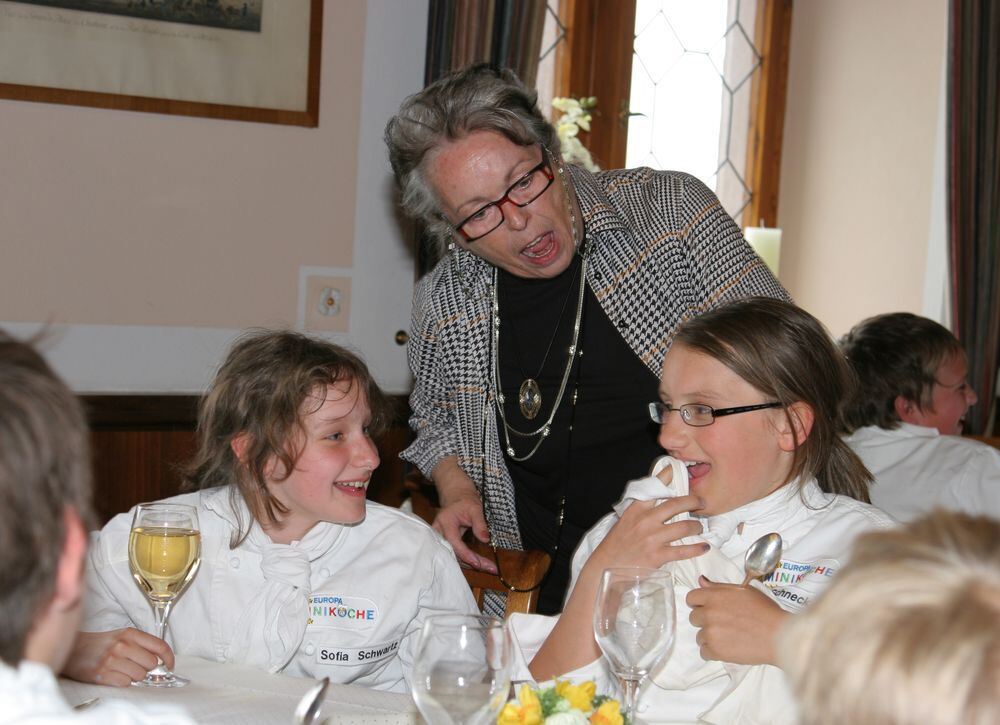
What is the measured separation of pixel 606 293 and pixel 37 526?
1.65 m

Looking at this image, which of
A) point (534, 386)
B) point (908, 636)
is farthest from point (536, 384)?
point (908, 636)

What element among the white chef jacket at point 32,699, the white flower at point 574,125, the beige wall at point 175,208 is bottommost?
the white chef jacket at point 32,699

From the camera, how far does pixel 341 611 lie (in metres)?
2.00

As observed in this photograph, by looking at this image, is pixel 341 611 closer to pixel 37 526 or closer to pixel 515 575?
pixel 515 575

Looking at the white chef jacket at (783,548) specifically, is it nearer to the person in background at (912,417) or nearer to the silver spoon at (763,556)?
the silver spoon at (763,556)

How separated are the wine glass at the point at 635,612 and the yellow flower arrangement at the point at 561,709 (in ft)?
0.35

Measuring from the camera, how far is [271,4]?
135 inches

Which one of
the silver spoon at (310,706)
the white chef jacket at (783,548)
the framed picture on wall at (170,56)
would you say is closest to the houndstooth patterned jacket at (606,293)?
the white chef jacket at (783,548)

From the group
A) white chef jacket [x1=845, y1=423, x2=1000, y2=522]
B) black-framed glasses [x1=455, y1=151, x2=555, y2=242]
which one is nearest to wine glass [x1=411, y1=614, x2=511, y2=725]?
black-framed glasses [x1=455, y1=151, x2=555, y2=242]

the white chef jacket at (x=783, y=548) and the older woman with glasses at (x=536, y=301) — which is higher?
the older woman with glasses at (x=536, y=301)

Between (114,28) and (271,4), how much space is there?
474 mm

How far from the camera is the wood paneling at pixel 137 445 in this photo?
11.0 ft

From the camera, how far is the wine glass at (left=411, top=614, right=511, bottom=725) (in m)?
1.10

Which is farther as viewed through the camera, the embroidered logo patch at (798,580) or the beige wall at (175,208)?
the beige wall at (175,208)
